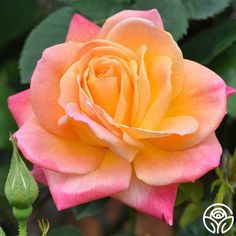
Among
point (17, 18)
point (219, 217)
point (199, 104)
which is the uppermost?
point (199, 104)

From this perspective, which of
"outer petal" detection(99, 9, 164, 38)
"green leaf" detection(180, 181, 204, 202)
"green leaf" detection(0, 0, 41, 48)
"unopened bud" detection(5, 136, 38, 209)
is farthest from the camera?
"green leaf" detection(0, 0, 41, 48)

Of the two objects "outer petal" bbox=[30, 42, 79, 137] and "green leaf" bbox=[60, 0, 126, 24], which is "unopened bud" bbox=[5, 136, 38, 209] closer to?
"outer petal" bbox=[30, 42, 79, 137]

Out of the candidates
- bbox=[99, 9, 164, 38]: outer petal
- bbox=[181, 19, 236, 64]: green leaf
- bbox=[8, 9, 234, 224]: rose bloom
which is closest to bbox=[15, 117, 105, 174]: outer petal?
bbox=[8, 9, 234, 224]: rose bloom

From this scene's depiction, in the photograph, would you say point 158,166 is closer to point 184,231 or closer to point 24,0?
point 184,231

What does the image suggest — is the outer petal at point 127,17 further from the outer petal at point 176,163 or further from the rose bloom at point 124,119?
the outer petal at point 176,163

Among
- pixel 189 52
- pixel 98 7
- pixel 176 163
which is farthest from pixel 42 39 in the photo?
pixel 176 163

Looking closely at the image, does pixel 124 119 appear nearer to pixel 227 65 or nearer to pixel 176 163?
pixel 176 163
